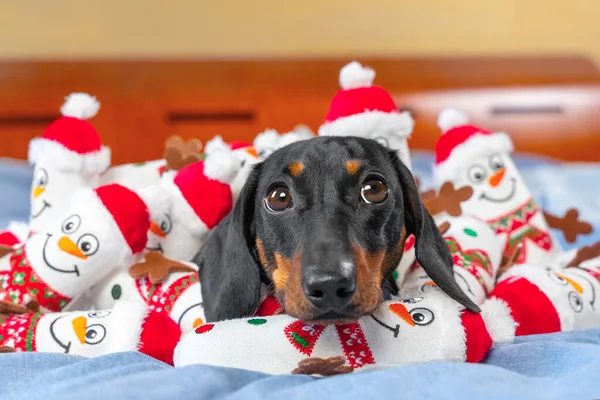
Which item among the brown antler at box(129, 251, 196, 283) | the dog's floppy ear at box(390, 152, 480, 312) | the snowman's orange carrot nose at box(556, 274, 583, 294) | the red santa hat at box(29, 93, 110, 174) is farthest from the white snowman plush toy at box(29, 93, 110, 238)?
the snowman's orange carrot nose at box(556, 274, 583, 294)

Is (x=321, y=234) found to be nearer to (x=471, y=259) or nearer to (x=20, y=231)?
(x=471, y=259)

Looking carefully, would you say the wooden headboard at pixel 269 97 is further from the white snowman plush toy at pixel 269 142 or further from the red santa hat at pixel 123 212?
the red santa hat at pixel 123 212

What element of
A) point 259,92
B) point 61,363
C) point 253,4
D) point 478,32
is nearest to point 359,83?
point 61,363

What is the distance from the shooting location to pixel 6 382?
98cm

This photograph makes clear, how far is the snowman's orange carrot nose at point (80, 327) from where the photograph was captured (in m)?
1.22

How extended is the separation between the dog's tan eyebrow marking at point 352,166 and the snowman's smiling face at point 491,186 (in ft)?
2.18

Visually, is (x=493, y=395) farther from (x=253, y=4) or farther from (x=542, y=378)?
(x=253, y=4)

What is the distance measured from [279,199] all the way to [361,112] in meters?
0.49

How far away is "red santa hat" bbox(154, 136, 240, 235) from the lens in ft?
4.94

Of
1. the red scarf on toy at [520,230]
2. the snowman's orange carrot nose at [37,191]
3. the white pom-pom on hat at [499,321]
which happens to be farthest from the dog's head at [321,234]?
the snowman's orange carrot nose at [37,191]

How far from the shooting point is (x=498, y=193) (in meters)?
1.76

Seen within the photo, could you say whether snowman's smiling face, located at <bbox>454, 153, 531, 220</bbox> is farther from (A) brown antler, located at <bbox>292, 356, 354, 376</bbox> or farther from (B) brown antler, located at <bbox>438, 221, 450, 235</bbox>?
(A) brown antler, located at <bbox>292, 356, 354, 376</bbox>

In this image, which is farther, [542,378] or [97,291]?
[97,291]

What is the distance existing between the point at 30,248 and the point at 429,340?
0.88 metres
